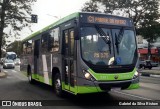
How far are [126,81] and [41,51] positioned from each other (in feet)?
20.3

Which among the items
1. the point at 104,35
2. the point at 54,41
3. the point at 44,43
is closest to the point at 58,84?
the point at 54,41

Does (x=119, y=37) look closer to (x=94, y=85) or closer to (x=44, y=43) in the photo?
(x=94, y=85)

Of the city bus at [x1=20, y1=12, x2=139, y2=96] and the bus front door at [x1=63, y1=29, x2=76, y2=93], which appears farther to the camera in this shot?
the bus front door at [x1=63, y1=29, x2=76, y2=93]

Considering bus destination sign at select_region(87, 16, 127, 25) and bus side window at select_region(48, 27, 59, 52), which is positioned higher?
bus destination sign at select_region(87, 16, 127, 25)

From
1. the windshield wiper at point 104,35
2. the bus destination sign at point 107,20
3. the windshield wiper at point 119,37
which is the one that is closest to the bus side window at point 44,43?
the bus destination sign at point 107,20

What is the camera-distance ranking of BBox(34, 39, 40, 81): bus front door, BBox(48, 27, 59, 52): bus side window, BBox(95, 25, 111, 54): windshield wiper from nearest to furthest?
BBox(95, 25, 111, 54): windshield wiper
BBox(48, 27, 59, 52): bus side window
BBox(34, 39, 40, 81): bus front door

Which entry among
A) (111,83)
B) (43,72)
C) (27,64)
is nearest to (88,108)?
(111,83)

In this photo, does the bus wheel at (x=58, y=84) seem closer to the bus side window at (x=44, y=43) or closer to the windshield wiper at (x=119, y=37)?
the bus side window at (x=44, y=43)

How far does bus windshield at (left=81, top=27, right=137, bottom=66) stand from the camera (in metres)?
10.5

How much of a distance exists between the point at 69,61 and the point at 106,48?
150 cm

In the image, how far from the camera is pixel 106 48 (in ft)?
34.9

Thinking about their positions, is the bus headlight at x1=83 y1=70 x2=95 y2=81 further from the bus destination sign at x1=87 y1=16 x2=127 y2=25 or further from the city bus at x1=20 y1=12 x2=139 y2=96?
the bus destination sign at x1=87 y1=16 x2=127 y2=25

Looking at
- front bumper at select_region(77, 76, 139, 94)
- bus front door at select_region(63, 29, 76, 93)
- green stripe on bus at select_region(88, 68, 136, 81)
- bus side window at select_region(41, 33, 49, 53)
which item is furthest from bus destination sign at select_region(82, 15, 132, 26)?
bus side window at select_region(41, 33, 49, 53)

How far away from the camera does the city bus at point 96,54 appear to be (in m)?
10.3
